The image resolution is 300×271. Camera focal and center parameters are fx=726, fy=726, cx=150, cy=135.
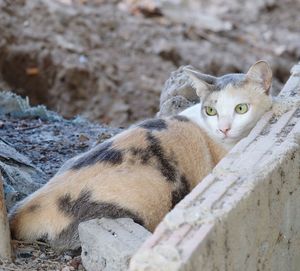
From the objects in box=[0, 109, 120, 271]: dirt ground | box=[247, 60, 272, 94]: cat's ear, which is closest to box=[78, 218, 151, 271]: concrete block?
box=[0, 109, 120, 271]: dirt ground

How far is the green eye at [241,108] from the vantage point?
4102 mm

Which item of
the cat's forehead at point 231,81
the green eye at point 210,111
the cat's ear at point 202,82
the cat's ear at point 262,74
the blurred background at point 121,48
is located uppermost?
the cat's ear at point 262,74

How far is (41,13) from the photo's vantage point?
8.70 metres

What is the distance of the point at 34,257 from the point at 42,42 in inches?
203

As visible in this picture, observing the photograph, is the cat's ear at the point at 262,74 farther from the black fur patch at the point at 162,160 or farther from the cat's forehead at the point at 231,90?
the black fur patch at the point at 162,160

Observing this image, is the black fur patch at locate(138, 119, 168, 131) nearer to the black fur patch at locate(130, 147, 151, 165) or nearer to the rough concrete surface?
the black fur patch at locate(130, 147, 151, 165)

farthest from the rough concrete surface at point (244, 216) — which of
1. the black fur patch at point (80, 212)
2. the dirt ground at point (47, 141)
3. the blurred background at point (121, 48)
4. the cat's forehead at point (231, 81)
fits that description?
the blurred background at point (121, 48)

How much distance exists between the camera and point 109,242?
318 cm

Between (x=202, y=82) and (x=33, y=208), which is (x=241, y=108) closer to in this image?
(x=202, y=82)

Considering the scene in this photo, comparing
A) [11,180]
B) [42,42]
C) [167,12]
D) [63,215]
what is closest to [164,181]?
[63,215]

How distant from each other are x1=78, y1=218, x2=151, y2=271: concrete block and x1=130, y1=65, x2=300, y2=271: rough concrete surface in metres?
0.44

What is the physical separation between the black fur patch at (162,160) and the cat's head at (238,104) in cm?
45

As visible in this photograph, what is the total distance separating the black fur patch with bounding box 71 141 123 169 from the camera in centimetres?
365

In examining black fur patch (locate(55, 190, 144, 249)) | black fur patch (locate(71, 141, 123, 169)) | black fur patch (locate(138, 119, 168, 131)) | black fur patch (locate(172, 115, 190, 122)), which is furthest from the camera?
black fur patch (locate(172, 115, 190, 122))
